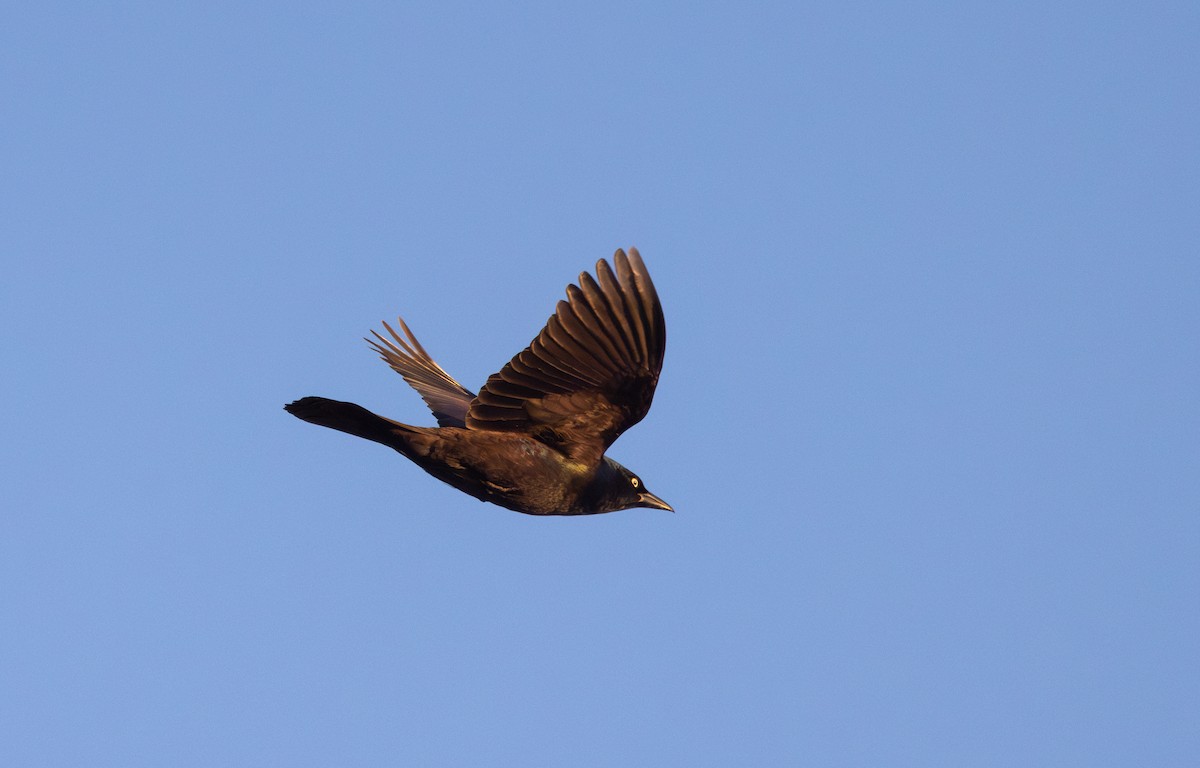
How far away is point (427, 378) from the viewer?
12.2 metres

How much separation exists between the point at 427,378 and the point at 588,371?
3341 millimetres

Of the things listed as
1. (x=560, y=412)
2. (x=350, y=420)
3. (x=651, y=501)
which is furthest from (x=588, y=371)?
(x=651, y=501)

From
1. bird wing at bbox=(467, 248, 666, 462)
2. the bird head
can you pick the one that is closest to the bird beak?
the bird head

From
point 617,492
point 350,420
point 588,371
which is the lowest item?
point 350,420

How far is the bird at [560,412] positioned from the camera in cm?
886

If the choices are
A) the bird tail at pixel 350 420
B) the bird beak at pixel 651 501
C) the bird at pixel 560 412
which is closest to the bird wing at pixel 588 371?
the bird at pixel 560 412

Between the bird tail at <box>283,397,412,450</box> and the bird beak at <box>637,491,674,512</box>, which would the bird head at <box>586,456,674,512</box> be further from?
the bird tail at <box>283,397,412,450</box>

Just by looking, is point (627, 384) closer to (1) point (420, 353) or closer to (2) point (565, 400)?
(2) point (565, 400)

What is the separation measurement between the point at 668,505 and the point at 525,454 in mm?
1575

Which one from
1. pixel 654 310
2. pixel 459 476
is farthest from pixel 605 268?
pixel 459 476

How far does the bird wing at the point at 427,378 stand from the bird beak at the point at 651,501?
1.48 metres

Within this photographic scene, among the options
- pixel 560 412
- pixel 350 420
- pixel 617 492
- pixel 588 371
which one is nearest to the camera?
pixel 350 420

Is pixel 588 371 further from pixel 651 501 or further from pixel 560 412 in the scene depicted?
pixel 651 501

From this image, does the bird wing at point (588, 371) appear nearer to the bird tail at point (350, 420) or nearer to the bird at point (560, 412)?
the bird at point (560, 412)
